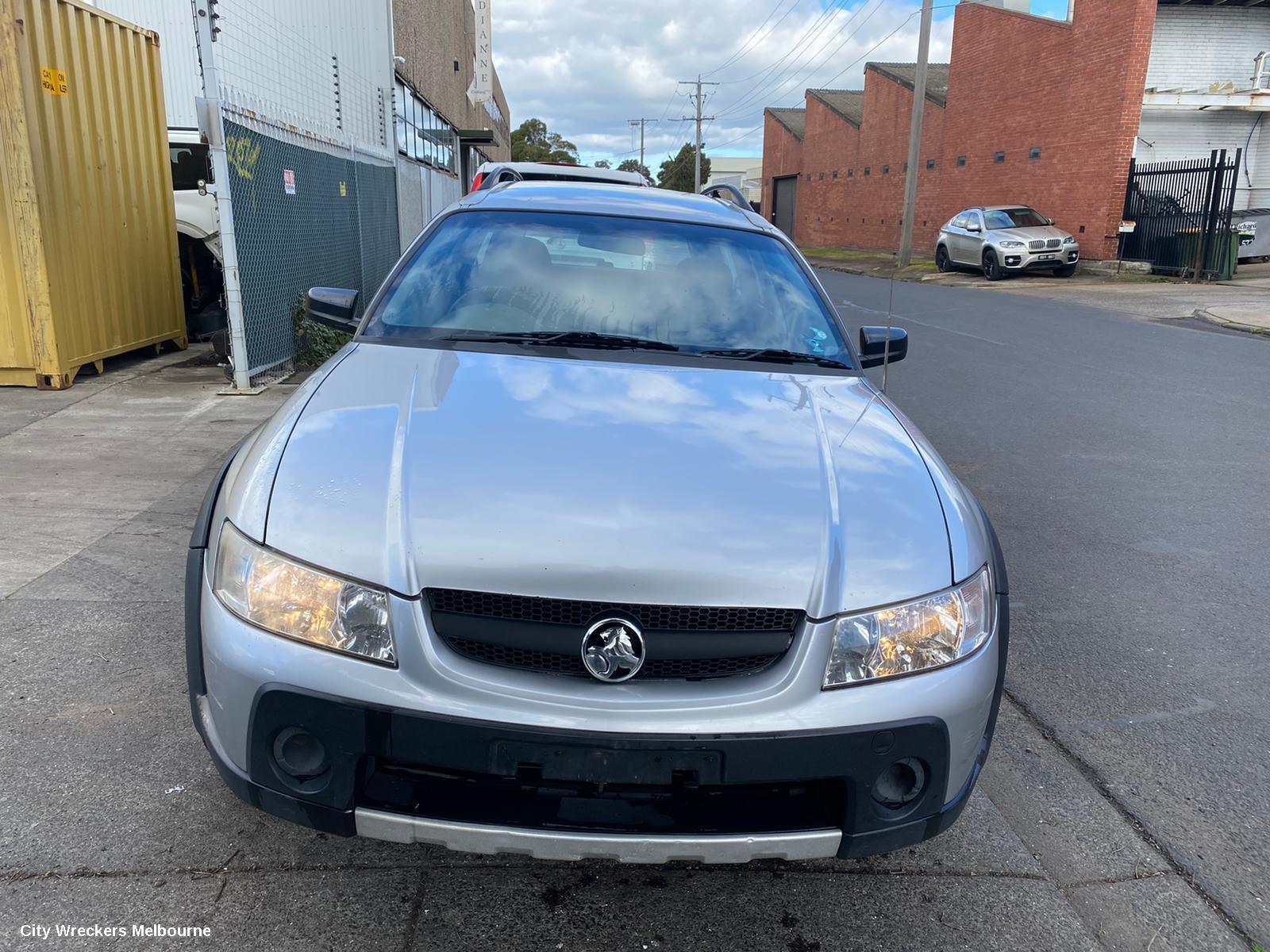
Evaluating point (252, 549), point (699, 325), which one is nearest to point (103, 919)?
point (252, 549)

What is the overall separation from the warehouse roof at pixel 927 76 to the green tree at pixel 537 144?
48.1 meters

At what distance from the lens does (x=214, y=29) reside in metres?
7.53

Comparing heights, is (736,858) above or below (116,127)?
below

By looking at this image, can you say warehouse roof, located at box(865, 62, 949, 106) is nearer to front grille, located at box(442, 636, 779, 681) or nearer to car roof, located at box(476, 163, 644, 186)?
car roof, located at box(476, 163, 644, 186)

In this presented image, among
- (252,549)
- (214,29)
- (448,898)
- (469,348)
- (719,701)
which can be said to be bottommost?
(448,898)

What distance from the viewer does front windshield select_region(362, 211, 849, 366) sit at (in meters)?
3.27

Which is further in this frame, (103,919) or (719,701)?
(103,919)

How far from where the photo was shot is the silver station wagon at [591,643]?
1937 mm

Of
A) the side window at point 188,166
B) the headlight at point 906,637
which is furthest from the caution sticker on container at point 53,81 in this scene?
the headlight at point 906,637

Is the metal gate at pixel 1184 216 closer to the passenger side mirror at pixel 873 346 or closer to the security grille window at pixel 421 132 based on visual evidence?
the security grille window at pixel 421 132

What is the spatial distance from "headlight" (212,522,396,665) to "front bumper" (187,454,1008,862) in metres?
0.03

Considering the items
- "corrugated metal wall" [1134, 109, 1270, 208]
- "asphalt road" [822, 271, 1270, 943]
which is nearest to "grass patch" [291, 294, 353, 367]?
"asphalt road" [822, 271, 1270, 943]

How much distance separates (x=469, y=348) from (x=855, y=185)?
43.2 meters

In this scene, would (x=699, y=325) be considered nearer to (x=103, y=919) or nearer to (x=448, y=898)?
(x=448, y=898)
